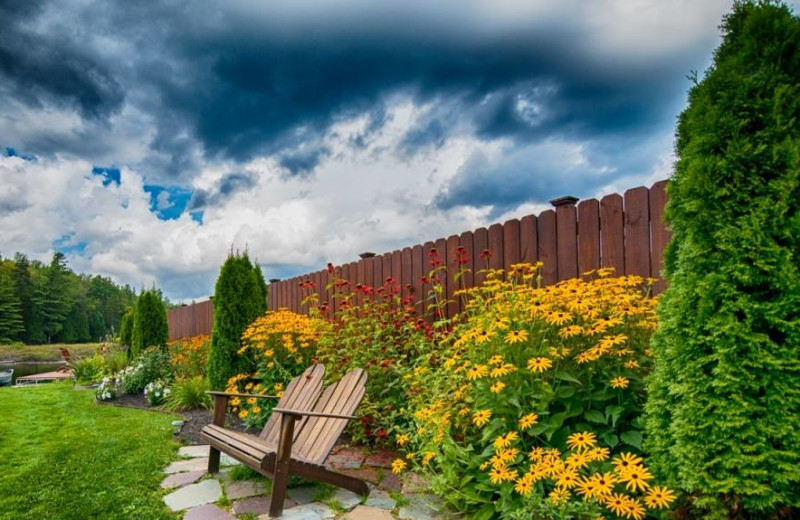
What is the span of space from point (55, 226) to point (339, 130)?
7.44 meters

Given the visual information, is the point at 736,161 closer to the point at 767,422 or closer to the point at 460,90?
the point at 767,422

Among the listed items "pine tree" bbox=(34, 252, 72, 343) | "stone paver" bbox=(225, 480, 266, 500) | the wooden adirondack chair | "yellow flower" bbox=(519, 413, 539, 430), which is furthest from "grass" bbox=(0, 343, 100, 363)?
"yellow flower" bbox=(519, 413, 539, 430)

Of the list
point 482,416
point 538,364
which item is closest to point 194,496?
point 482,416

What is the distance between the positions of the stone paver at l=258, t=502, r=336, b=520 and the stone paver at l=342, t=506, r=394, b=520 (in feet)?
0.32

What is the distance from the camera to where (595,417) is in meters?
2.15

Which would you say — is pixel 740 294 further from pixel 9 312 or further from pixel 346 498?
pixel 9 312

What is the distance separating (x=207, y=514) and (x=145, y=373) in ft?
20.4

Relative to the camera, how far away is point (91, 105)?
664 cm

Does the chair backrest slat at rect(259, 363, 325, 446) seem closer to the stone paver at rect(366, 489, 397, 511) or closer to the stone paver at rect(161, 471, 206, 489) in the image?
the stone paver at rect(161, 471, 206, 489)

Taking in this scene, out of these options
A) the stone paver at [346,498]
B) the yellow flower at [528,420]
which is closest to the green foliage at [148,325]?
the stone paver at [346,498]

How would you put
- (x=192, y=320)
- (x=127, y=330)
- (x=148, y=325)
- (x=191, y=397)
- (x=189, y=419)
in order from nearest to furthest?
(x=189, y=419) → (x=191, y=397) → (x=148, y=325) → (x=127, y=330) → (x=192, y=320)

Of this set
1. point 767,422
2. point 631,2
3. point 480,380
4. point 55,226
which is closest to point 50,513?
point 480,380

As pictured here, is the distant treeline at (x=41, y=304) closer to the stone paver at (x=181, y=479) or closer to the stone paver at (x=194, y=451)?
the stone paver at (x=194, y=451)

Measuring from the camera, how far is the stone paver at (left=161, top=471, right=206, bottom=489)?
3111mm
